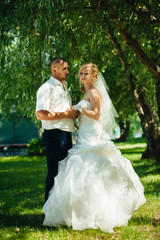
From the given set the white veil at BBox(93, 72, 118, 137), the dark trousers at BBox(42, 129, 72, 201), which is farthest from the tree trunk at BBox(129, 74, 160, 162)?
the dark trousers at BBox(42, 129, 72, 201)

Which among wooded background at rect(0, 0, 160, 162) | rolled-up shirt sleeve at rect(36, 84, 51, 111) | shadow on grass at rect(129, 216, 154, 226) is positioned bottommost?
shadow on grass at rect(129, 216, 154, 226)

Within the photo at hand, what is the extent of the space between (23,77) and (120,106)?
10.7m

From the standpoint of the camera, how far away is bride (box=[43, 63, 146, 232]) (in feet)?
12.0

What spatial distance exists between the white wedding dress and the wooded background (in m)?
1.81

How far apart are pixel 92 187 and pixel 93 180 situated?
3.6 inches

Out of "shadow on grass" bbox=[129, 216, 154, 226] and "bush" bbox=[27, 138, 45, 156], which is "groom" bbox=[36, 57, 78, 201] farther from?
"bush" bbox=[27, 138, 45, 156]

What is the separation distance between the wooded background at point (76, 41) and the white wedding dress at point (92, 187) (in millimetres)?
1806

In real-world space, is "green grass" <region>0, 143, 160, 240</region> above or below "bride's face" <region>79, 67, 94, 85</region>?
below

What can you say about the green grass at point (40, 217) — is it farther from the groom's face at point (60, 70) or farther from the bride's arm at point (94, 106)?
the groom's face at point (60, 70)

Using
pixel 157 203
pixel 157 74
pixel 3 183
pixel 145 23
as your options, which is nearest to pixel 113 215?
pixel 157 203

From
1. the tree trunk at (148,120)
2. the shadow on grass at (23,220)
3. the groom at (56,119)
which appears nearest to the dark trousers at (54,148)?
the groom at (56,119)

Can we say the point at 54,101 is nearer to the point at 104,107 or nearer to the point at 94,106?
the point at 94,106

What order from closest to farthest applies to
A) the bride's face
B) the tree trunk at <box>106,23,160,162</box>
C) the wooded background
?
the bride's face → the wooded background → the tree trunk at <box>106,23,160,162</box>

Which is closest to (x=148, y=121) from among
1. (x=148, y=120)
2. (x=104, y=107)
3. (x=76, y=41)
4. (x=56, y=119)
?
(x=148, y=120)
